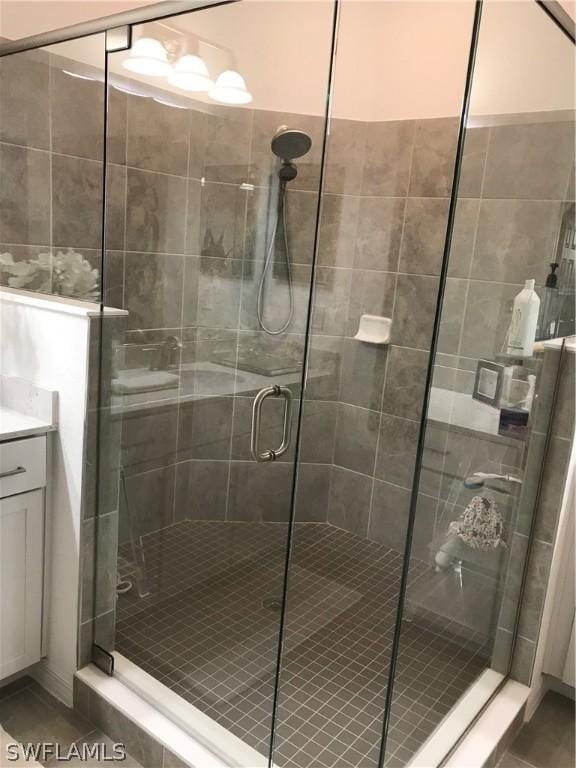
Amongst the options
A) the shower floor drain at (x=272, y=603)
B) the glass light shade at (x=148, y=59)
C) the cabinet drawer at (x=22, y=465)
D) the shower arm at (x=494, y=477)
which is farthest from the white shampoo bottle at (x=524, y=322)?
the cabinet drawer at (x=22, y=465)

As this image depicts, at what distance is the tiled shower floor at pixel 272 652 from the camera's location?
5.66 feet

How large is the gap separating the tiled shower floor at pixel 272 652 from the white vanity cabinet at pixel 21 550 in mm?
264

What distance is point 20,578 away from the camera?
1895 millimetres

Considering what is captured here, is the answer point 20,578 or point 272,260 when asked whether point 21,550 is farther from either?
point 272,260

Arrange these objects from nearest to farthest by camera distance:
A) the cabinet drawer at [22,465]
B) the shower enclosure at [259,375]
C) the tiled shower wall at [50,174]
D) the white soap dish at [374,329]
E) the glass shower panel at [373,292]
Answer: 1. the shower enclosure at [259,375]
2. the cabinet drawer at [22,465]
3. the tiled shower wall at [50,174]
4. the glass shower panel at [373,292]
5. the white soap dish at [374,329]

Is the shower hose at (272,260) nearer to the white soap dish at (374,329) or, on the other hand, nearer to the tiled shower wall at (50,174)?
the tiled shower wall at (50,174)

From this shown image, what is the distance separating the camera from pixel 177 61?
196 centimetres

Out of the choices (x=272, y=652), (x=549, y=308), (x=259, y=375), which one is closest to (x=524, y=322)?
(x=549, y=308)

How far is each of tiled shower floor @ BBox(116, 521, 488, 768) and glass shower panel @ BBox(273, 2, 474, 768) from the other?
6.7 inches

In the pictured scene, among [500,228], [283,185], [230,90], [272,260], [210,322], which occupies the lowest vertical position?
[210,322]

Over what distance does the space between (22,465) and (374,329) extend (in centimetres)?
165

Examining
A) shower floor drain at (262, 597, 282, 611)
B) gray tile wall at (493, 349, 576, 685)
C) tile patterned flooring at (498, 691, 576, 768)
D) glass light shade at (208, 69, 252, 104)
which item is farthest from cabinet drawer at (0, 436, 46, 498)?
tile patterned flooring at (498, 691, 576, 768)

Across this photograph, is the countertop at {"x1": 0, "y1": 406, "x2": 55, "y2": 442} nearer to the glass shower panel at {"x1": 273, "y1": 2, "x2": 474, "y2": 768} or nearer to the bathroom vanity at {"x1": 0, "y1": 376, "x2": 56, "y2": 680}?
the bathroom vanity at {"x1": 0, "y1": 376, "x2": 56, "y2": 680}

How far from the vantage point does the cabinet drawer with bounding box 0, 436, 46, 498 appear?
5.86 feet
